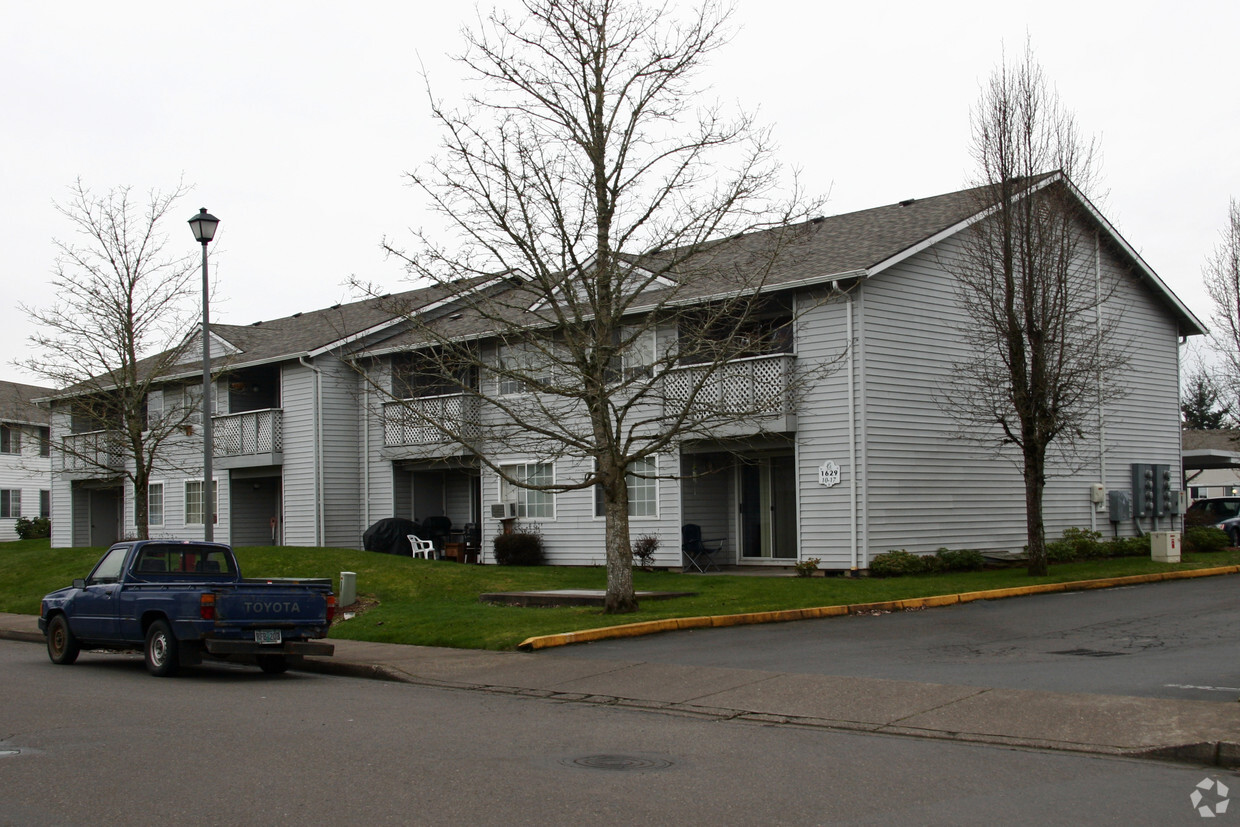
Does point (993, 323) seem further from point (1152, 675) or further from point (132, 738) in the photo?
point (132, 738)

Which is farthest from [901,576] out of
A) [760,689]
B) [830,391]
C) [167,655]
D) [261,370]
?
[261,370]

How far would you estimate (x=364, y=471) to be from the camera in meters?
33.3

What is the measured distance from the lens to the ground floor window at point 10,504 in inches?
2108

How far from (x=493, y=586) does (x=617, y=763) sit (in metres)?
15.5

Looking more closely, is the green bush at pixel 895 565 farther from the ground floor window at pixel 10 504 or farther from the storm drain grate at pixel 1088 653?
the ground floor window at pixel 10 504

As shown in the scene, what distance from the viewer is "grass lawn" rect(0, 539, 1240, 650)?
16.8 metres

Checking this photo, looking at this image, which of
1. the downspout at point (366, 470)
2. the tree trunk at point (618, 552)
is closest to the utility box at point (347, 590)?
the tree trunk at point (618, 552)

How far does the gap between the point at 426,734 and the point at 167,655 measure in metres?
5.50

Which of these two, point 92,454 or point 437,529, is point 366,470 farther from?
point 92,454

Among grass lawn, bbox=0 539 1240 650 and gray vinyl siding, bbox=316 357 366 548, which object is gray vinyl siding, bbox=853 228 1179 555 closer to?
grass lawn, bbox=0 539 1240 650

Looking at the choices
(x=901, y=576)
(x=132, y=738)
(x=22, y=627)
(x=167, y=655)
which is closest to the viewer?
(x=132, y=738)

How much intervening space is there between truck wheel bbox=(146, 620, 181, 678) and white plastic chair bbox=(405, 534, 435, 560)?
16.9m

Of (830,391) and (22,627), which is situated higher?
(830,391)

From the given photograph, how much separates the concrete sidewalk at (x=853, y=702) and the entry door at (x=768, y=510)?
12.7 meters
